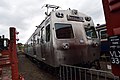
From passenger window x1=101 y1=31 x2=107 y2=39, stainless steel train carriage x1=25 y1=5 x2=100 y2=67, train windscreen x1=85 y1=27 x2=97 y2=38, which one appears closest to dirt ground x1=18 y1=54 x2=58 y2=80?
stainless steel train carriage x1=25 y1=5 x2=100 y2=67

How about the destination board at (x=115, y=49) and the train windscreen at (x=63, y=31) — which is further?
the train windscreen at (x=63, y=31)

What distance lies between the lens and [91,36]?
8211 millimetres

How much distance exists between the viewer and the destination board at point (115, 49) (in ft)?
6.73

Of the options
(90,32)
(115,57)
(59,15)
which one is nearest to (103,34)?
(90,32)

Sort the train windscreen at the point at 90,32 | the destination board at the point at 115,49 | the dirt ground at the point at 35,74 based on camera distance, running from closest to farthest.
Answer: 1. the destination board at the point at 115,49
2. the train windscreen at the point at 90,32
3. the dirt ground at the point at 35,74

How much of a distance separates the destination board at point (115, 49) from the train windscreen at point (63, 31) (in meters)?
5.40

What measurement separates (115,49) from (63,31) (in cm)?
565

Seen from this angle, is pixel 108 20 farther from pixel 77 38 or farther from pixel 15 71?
pixel 77 38

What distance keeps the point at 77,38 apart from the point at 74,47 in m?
0.42

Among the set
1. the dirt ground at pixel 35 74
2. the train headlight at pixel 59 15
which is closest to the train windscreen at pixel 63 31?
the train headlight at pixel 59 15

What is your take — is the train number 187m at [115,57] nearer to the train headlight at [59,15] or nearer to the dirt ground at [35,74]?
the train headlight at [59,15]

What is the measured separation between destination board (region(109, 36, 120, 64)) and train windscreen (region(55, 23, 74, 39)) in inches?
212

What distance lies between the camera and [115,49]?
82.4 inches

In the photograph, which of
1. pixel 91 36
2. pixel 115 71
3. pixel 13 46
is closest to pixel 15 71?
pixel 13 46
